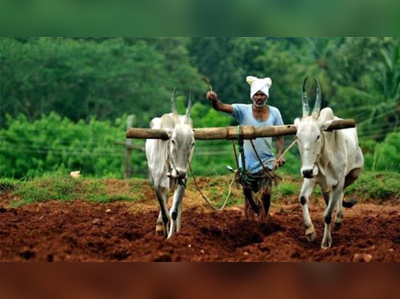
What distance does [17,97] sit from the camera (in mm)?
32781

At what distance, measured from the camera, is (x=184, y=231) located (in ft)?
25.1

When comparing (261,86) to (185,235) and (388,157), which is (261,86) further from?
(388,157)

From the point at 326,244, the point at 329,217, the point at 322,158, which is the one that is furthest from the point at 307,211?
the point at 322,158

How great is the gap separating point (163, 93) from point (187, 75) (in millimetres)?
2449

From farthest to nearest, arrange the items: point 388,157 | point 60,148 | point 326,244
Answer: point 60,148, point 388,157, point 326,244

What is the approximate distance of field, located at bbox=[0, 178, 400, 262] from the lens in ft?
20.5

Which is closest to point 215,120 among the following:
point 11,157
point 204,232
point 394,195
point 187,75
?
point 11,157

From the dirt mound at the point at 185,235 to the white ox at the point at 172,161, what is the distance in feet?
1.03

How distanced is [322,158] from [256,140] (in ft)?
3.52

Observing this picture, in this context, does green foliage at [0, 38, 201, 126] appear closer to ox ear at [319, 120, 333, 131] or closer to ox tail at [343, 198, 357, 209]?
ox tail at [343, 198, 357, 209]

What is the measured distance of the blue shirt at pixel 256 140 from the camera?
27.8 feet

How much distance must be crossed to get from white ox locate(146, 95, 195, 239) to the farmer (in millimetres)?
769

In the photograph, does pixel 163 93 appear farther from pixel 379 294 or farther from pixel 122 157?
pixel 379 294

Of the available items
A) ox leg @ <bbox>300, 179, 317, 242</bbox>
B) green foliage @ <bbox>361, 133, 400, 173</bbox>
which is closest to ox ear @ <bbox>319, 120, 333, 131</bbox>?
ox leg @ <bbox>300, 179, 317, 242</bbox>
